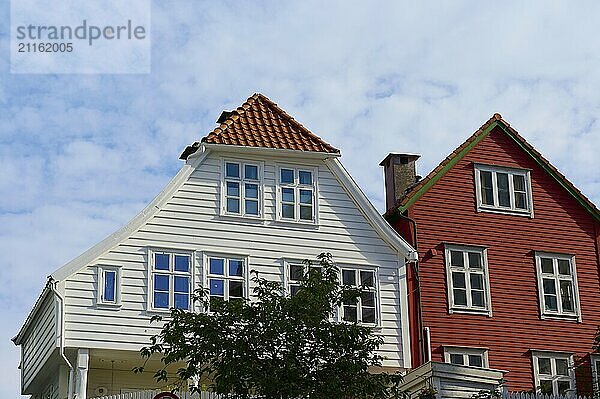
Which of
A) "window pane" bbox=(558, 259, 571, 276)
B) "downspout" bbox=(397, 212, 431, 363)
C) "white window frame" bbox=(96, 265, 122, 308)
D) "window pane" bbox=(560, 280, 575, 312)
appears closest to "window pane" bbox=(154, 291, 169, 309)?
"white window frame" bbox=(96, 265, 122, 308)

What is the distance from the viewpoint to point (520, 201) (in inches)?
1483

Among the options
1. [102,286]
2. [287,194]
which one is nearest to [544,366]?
[287,194]

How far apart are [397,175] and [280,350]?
1629 centimetres

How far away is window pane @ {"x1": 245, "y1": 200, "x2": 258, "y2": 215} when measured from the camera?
33875 mm

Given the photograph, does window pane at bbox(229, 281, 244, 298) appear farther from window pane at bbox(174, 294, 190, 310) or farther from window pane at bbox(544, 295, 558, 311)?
window pane at bbox(544, 295, 558, 311)

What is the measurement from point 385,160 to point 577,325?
26.6ft

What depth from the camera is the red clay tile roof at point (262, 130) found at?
111ft

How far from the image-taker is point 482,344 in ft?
116

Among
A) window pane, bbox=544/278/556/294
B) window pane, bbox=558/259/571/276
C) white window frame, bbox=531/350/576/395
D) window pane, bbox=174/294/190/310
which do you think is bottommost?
white window frame, bbox=531/350/576/395

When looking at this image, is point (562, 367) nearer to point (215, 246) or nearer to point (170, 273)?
point (215, 246)

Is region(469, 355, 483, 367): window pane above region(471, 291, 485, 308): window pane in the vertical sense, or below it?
below

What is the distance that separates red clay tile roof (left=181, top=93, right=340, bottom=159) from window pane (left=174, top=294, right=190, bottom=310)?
14.8 ft

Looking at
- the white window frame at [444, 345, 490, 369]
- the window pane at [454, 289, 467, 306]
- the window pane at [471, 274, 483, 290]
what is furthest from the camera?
the window pane at [471, 274, 483, 290]

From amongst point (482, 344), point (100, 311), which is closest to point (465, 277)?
point (482, 344)
